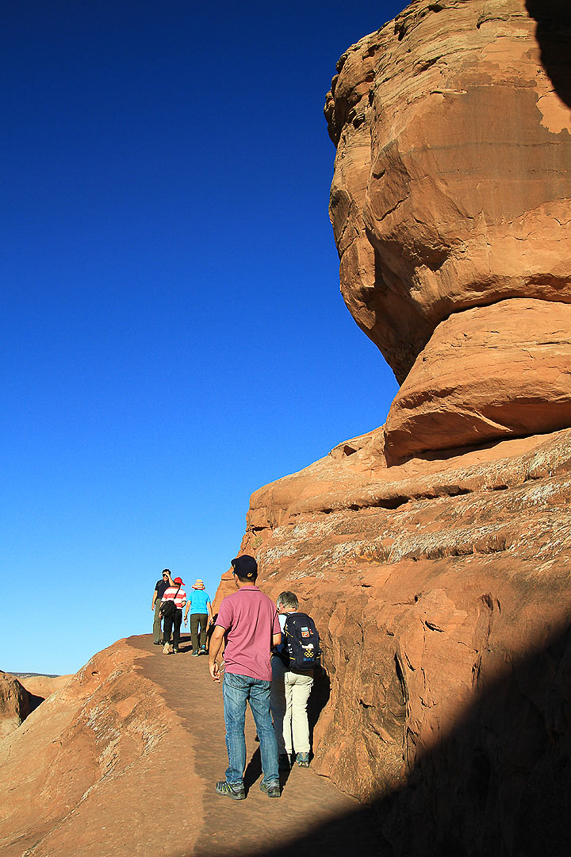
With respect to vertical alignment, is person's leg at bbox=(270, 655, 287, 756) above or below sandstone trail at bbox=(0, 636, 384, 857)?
above

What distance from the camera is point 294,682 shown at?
605 centimetres

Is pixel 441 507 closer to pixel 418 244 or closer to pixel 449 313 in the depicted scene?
pixel 449 313

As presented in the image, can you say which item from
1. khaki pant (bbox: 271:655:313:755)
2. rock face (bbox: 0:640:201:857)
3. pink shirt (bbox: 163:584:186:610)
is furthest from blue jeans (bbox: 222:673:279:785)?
pink shirt (bbox: 163:584:186:610)

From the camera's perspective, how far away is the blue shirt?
41.5 feet

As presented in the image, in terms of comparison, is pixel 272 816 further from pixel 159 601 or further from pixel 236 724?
pixel 159 601

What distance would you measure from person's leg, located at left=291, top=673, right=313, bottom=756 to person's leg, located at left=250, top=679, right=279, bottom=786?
59cm

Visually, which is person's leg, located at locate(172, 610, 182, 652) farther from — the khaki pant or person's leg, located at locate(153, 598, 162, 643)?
the khaki pant

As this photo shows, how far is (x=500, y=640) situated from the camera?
405cm

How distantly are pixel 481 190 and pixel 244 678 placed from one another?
9422mm

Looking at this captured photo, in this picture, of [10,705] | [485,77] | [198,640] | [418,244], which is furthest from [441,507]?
[10,705]

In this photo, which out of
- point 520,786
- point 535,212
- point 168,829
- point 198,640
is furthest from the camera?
point 198,640

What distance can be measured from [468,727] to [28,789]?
9.08 meters

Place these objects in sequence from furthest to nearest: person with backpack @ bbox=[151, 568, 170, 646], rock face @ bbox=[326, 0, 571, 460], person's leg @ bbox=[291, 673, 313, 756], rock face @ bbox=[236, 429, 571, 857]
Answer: person with backpack @ bbox=[151, 568, 170, 646]
rock face @ bbox=[326, 0, 571, 460]
person's leg @ bbox=[291, 673, 313, 756]
rock face @ bbox=[236, 429, 571, 857]

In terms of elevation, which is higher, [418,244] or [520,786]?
[418,244]
